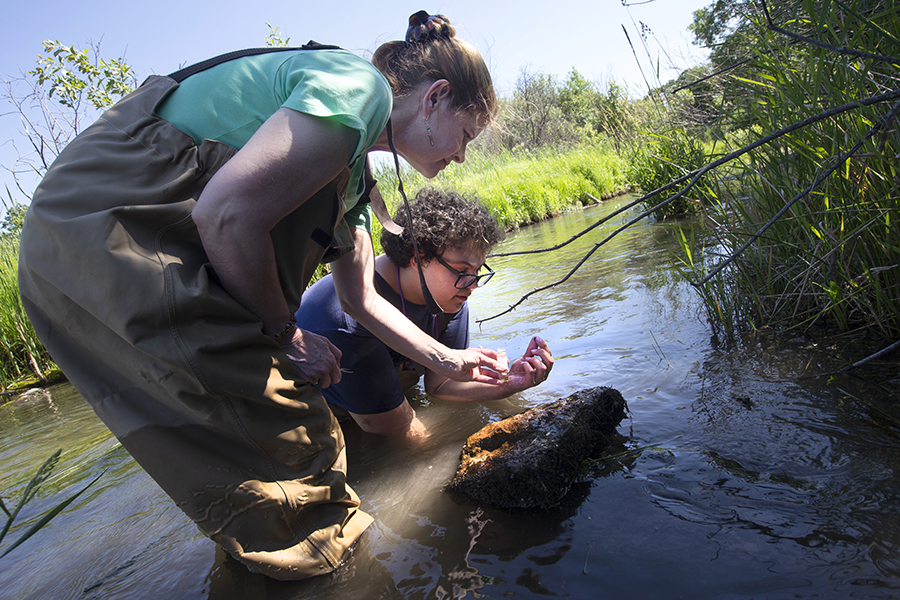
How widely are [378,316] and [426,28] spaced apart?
105 cm

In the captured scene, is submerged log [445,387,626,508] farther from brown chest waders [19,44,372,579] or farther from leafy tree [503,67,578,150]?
leafy tree [503,67,578,150]

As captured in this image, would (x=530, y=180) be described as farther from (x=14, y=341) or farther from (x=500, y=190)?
(x=14, y=341)

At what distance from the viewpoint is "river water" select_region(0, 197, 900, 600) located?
144 centimetres

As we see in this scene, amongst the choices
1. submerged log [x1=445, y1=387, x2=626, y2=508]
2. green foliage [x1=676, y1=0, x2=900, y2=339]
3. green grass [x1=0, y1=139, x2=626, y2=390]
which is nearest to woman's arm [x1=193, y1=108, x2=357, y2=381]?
submerged log [x1=445, y1=387, x2=626, y2=508]

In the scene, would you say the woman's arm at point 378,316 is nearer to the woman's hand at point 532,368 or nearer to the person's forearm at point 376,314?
the person's forearm at point 376,314

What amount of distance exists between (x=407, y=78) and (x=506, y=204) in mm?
9344

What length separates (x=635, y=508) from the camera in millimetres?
1747

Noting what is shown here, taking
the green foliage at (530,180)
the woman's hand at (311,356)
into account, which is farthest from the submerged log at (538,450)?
the green foliage at (530,180)

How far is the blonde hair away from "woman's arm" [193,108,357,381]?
24.4 inches

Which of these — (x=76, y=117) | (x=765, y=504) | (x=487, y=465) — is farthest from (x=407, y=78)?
(x=76, y=117)

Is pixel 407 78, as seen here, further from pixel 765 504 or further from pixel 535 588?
pixel 765 504

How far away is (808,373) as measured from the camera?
90.7 inches

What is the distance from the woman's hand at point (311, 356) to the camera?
159cm

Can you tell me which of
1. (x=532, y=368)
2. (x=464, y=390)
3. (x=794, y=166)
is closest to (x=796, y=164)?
(x=794, y=166)
